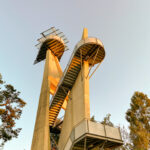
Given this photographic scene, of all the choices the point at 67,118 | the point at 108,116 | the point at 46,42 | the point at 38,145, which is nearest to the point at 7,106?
the point at 38,145

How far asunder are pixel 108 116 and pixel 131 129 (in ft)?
30.7

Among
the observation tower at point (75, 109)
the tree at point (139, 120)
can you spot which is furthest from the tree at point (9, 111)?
the tree at point (139, 120)

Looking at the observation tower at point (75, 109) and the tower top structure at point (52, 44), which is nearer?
the observation tower at point (75, 109)

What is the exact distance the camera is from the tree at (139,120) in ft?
62.7

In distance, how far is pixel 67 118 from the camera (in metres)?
19.3

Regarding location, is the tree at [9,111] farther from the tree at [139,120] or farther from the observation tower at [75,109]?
the tree at [139,120]

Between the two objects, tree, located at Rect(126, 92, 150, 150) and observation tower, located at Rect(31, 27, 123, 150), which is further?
tree, located at Rect(126, 92, 150, 150)

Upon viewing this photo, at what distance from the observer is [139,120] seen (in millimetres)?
21844

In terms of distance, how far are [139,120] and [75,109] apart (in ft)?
33.2

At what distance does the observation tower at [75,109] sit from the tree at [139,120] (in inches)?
204

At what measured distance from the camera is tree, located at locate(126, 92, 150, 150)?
1912 centimetres

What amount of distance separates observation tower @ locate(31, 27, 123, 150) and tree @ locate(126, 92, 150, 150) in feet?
17.0

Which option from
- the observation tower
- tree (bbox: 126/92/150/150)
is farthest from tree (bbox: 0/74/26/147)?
tree (bbox: 126/92/150/150)

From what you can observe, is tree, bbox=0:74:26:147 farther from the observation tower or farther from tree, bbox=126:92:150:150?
tree, bbox=126:92:150:150
